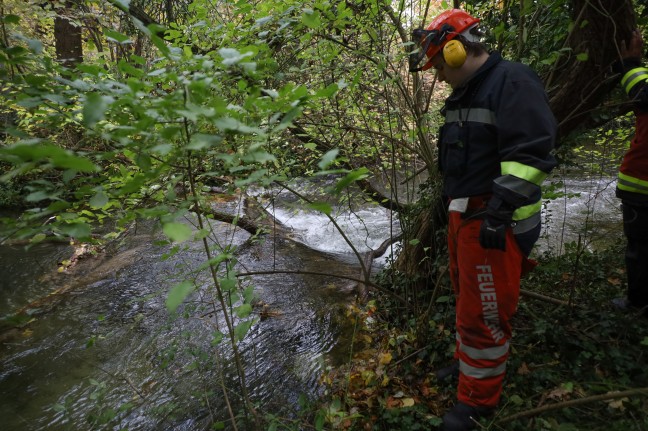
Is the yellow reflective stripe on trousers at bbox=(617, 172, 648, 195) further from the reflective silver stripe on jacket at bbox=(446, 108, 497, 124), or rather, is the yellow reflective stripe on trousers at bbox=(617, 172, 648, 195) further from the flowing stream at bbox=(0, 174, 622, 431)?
the reflective silver stripe on jacket at bbox=(446, 108, 497, 124)

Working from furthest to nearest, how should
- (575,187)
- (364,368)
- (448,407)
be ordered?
1. (575,187)
2. (364,368)
3. (448,407)

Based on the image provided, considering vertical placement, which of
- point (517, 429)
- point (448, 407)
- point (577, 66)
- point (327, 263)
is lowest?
point (327, 263)

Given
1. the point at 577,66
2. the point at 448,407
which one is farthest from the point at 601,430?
the point at 577,66

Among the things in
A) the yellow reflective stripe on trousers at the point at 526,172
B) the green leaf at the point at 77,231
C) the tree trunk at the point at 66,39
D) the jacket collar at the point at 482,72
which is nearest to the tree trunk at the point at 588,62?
the jacket collar at the point at 482,72

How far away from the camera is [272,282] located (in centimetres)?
509

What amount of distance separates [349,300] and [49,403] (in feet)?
10.1

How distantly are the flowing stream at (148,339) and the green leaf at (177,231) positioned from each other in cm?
92

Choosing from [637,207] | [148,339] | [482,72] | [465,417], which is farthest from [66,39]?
[637,207]

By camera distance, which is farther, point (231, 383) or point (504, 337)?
point (231, 383)

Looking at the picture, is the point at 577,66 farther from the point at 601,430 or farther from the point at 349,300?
the point at 349,300

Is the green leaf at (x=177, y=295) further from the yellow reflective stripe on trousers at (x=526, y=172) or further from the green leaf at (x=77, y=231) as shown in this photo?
the yellow reflective stripe on trousers at (x=526, y=172)

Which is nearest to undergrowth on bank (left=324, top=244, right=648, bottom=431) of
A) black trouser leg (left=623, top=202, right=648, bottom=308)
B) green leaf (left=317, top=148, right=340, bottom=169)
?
black trouser leg (left=623, top=202, right=648, bottom=308)

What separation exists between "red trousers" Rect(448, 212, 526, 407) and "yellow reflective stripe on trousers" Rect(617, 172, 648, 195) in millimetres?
1450

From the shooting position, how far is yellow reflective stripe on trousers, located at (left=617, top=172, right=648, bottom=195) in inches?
112
